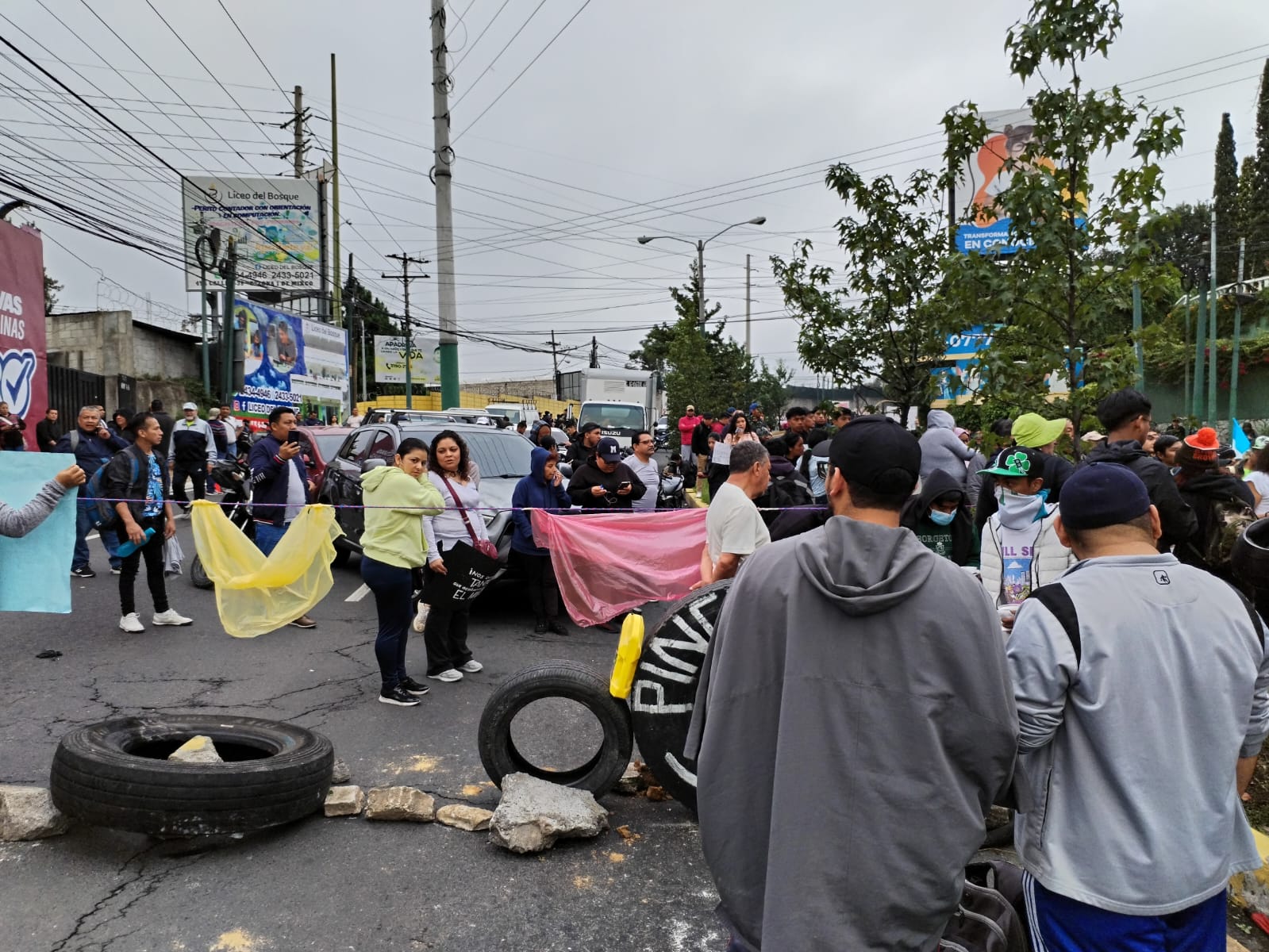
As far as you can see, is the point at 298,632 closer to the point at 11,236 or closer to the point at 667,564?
the point at 667,564

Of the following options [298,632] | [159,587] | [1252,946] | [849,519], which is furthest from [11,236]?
[1252,946]

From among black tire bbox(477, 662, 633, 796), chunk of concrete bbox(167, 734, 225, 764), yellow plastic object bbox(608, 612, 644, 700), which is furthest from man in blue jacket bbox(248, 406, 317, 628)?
yellow plastic object bbox(608, 612, 644, 700)

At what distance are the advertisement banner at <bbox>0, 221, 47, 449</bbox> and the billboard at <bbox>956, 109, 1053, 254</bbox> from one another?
12873 mm

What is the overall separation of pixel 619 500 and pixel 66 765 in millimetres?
5788

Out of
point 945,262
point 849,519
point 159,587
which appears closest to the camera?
point 849,519

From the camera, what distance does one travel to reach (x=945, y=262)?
6.44 metres

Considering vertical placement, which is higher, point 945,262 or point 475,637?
point 945,262

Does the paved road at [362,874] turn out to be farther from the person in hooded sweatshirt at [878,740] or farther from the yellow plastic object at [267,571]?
the person in hooded sweatshirt at [878,740]

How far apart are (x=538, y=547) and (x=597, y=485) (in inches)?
45.8

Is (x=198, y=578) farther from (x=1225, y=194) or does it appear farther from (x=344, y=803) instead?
(x=1225, y=194)

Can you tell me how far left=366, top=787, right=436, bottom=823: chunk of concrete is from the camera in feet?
14.0

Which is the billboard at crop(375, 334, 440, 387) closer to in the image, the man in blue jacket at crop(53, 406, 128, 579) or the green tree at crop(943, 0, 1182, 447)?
the man in blue jacket at crop(53, 406, 128, 579)

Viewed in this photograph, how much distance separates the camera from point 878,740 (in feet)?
5.94

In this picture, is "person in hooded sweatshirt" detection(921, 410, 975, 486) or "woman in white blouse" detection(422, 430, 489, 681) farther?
"person in hooded sweatshirt" detection(921, 410, 975, 486)
